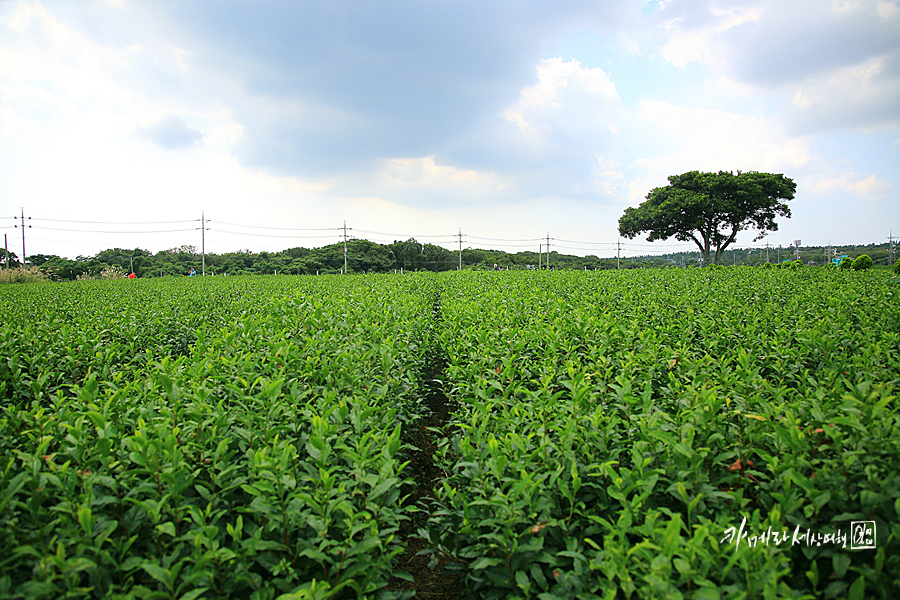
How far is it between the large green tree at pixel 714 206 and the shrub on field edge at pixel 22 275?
49523 mm

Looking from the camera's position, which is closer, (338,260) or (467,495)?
(467,495)

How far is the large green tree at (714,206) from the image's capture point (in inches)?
1441

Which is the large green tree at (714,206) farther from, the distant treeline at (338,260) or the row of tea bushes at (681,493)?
the row of tea bushes at (681,493)

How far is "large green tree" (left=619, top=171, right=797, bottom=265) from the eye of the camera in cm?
3659

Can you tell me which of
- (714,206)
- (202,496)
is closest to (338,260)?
(714,206)

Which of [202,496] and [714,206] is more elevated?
[714,206]

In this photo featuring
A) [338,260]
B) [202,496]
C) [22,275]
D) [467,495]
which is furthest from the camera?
[338,260]

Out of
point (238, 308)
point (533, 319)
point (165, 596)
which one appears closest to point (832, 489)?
point (165, 596)

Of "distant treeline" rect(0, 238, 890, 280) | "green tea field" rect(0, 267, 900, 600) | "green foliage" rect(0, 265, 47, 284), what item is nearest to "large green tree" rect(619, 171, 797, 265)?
"distant treeline" rect(0, 238, 890, 280)
